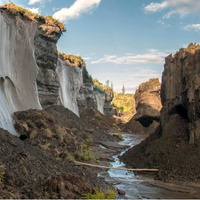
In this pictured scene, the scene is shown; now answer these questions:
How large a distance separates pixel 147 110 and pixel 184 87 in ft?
64.9

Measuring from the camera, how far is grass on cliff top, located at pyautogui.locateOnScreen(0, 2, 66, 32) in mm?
15852

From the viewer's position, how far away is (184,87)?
10.8m

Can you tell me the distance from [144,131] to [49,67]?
1446 centimetres

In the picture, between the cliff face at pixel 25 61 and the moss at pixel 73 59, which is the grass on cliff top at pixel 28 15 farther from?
the moss at pixel 73 59

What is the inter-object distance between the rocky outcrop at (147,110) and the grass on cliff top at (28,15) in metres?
14.1

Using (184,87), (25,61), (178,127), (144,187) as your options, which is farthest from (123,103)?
(144,187)

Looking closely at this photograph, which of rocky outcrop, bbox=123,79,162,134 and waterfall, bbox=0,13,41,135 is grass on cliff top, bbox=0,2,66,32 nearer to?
waterfall, bbox=0,13,41,135

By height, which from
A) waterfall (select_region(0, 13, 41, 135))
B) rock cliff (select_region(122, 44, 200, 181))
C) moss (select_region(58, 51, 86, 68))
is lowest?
rock cliff (select_region(122, 44, 200, 181))

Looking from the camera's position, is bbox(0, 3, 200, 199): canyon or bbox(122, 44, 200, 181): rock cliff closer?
bbox(0, 3, 200, 199): canyon

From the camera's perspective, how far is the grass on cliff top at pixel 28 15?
→ 52.0 feet

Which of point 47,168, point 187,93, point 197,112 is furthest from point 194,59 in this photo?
point 47,168

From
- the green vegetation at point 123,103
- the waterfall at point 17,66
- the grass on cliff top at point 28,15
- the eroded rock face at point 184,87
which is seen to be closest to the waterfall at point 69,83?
the grass on cliff top at point 28,15

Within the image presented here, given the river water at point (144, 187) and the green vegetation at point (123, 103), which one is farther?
the green vegetation at point (123, 103)

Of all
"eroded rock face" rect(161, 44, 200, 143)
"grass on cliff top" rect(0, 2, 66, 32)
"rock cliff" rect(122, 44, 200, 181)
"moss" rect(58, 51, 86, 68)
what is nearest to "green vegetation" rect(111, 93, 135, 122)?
"moss" rect(58, 51, 86, 68)
